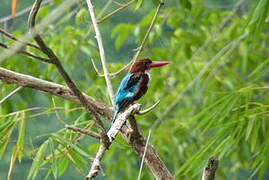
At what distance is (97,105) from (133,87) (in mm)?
142

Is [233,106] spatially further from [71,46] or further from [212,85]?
[212,85]

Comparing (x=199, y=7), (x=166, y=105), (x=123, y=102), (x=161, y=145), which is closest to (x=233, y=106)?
(x=123, y=102)

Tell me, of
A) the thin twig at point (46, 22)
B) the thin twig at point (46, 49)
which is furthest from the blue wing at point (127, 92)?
Answer: the thin twig at point (46, 22)

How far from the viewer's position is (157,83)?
287 centimetres

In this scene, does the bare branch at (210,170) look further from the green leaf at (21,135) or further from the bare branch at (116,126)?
the green leaf at (21,135)

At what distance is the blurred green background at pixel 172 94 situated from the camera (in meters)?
1.52

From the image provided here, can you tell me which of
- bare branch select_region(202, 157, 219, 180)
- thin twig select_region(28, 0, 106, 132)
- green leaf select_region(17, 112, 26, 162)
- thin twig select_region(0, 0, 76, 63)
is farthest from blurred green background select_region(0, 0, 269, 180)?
thin twig select_region(0, 0, 76, 63)

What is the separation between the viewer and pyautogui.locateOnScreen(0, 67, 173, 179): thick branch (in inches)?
50.0

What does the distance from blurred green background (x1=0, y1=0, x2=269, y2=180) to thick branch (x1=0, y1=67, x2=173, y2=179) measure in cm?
12

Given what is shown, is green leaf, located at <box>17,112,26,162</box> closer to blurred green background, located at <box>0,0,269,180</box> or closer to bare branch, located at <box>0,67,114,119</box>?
blurred green background, located at <box>0,0,269,180</box>

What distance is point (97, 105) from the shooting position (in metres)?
1.34

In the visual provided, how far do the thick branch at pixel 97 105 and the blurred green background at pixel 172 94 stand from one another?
0.41 ft

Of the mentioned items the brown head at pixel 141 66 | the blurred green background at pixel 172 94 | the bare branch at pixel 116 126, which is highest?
the bare branch at pixel 116 126

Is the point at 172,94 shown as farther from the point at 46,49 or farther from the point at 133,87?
the point at 46,49
